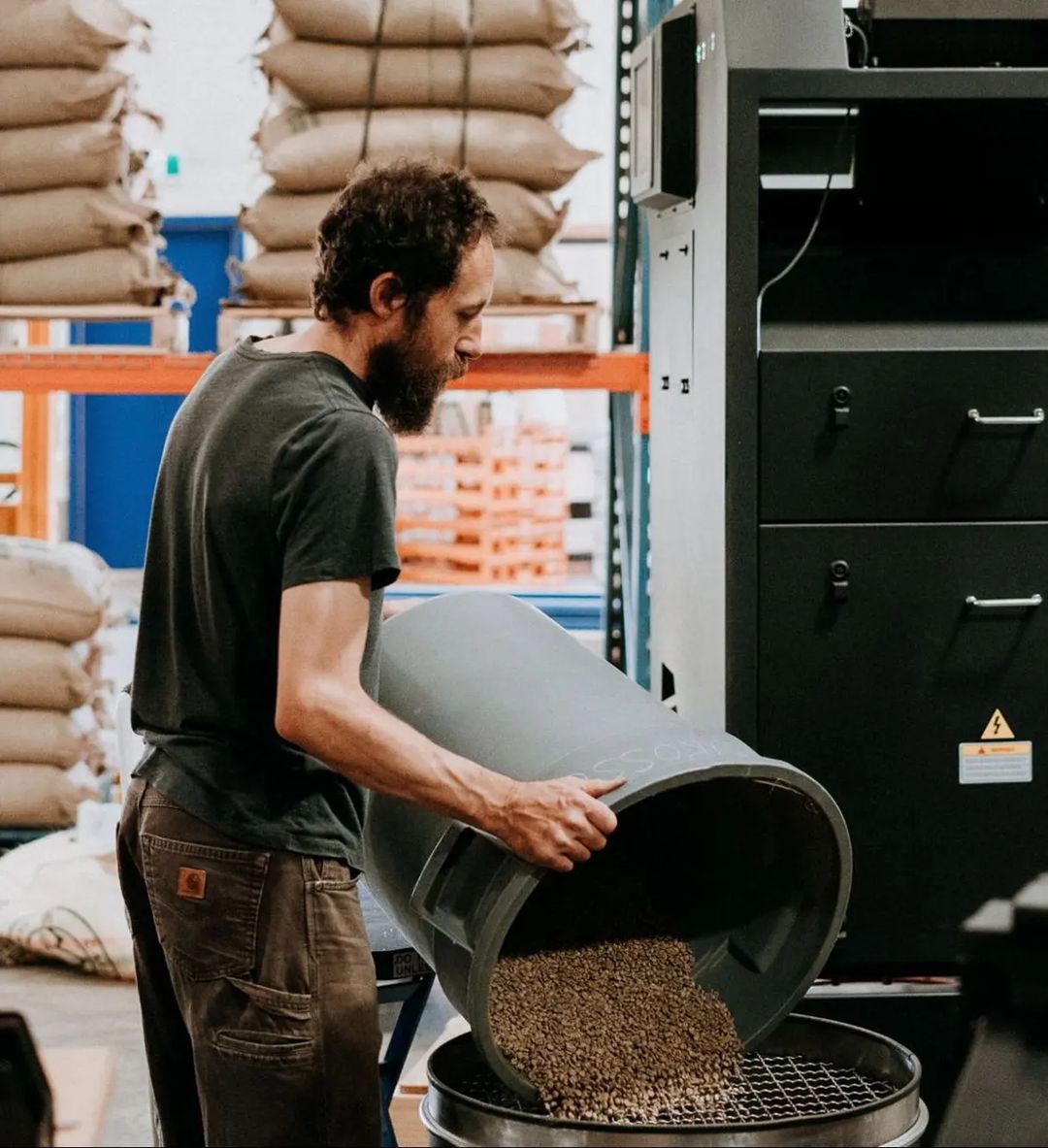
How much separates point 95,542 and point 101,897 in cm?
544

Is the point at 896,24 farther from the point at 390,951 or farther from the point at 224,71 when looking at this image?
the point at 224,71

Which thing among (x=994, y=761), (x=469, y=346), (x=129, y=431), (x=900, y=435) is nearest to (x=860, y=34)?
(x=900, y=435)

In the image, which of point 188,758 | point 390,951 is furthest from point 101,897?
point 188,758

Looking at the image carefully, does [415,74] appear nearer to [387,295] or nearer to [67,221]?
[67,221]

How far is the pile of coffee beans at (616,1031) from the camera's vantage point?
1919 mm

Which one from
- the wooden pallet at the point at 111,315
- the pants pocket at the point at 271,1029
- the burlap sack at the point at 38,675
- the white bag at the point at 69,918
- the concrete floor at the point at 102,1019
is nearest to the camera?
the pants pocket at the point at 271,1029

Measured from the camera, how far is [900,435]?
2.35 m

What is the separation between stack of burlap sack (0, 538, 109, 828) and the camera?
435cm

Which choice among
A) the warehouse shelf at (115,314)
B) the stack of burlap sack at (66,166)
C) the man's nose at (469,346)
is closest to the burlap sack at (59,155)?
the stack of burlap sack at (66,166)

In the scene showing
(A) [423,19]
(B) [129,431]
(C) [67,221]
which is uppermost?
(A) [423,19]

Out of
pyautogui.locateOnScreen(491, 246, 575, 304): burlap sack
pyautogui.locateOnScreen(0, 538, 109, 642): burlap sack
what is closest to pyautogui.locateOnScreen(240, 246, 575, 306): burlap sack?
pyautogui.locateOnScreen(491, 246, 575, 304): burlap sack

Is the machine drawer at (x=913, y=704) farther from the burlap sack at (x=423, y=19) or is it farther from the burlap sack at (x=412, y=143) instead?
the burlap sack at (x=423, y=19)

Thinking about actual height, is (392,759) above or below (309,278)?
below

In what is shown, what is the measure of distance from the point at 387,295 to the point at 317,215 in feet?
5.70
